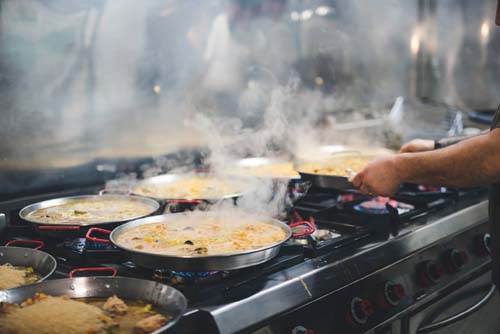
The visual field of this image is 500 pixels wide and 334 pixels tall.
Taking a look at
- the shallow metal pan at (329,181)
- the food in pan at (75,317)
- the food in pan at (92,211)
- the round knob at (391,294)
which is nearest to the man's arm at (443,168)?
the shallow metal pan at (329,181)

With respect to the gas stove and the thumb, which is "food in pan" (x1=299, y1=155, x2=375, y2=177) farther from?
the thumb

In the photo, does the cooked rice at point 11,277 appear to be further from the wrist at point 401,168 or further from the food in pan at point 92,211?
the wrist at point 401,168

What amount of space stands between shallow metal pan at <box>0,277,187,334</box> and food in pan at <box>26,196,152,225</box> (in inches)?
20.9

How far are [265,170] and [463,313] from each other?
121 centimetres

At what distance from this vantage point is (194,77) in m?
3.14

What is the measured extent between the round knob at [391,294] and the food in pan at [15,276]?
1118 millimetres

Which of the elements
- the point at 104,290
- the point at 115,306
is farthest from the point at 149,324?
the point at 104,290

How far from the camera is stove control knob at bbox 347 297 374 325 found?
5.74 feet

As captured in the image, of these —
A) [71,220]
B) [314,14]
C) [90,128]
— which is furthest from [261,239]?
[314,14]

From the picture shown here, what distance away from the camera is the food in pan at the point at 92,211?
2.05 metres

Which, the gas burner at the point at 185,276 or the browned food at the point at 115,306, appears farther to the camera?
the gas burner at the point at 185,276

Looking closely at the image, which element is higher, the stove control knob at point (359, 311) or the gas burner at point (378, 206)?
the gas burner at point (378, 206)

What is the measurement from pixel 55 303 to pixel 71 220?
0.78m

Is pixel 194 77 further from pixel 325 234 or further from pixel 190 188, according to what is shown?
pixel 325 234
